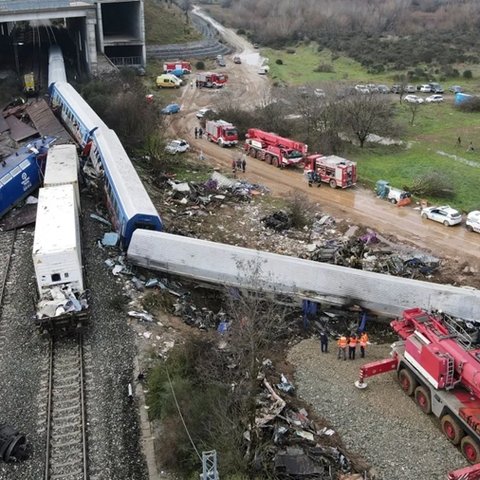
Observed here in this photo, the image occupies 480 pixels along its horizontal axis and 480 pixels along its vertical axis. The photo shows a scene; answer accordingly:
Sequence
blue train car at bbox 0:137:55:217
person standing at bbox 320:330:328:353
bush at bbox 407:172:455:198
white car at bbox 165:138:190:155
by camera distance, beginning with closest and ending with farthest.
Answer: person standing at bbox 320:330:328:353 < blue train car at bbox 0:137:55:217 < bush at bbox 407:172:455:198 < white car at bbox 165:138:190:155

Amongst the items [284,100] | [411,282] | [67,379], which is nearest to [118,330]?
[67,379]

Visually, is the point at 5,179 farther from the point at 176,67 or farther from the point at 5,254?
the point at 176,67

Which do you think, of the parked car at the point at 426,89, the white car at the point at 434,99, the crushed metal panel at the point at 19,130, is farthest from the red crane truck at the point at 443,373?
the parked car at the point at 426,89

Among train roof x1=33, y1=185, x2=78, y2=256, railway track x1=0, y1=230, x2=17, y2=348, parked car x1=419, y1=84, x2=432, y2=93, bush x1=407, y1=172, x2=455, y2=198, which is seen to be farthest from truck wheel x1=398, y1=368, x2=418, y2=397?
parked car x1=419, y1=84, x2=432, y2=93

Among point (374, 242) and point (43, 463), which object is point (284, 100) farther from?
point (43, 463)

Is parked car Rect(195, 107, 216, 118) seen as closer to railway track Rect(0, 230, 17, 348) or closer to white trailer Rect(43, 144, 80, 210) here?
white trailer Rect(43, 144, 80, 210)

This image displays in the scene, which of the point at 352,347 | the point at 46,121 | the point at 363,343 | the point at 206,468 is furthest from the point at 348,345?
the point at 46,121

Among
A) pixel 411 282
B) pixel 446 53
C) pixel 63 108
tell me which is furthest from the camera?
pixel 446 53
